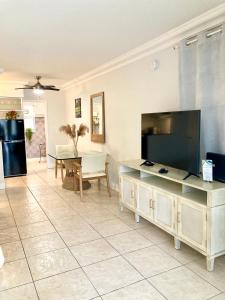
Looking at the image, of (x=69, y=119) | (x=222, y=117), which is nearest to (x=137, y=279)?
(x=222, y=117)

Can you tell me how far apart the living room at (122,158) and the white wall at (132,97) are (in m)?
0.02

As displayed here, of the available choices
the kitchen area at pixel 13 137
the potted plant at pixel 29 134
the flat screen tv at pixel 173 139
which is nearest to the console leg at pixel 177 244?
the flat screen tv at pixel 173 139

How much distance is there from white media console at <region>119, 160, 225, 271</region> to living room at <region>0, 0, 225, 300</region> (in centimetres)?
2

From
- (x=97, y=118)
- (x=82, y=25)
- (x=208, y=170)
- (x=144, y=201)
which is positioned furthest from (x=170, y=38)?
(x=97, y=118)

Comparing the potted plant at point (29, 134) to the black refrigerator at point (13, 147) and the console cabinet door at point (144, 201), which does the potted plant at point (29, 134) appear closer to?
the black refrigerator at point (13, 147)

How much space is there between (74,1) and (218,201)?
2.26m

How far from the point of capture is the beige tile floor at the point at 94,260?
1.96 metres

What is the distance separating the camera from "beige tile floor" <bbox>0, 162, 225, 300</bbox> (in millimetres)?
1965

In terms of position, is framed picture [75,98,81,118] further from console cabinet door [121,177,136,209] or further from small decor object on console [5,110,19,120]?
console cabinet door [121,177,136,209]

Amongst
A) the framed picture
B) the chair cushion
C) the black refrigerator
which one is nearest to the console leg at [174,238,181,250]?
the chair cushion

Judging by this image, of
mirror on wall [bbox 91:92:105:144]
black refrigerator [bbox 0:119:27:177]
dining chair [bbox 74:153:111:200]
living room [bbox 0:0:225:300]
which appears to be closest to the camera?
living room [bbox 0:0:225:300]

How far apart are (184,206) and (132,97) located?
88.6 inches

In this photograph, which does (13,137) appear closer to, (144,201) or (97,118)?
(97,118)

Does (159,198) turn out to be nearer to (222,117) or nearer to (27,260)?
(222,117)
